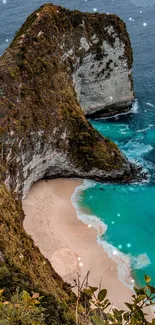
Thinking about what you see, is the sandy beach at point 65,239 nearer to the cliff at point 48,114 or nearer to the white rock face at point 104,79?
the cliff at point 48,114

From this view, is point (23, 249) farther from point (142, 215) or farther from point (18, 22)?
point (18, 22)

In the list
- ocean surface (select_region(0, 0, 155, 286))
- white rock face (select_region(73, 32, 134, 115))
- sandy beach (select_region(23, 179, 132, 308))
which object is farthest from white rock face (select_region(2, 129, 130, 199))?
white rock face (select_region(73, 32, 134, 115))

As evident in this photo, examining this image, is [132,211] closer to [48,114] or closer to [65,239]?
[65,239]

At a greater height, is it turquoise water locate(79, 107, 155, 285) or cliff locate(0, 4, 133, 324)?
cliff locate(0, 4, 133, 324)

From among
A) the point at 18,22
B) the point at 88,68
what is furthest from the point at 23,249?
the point at 18,22

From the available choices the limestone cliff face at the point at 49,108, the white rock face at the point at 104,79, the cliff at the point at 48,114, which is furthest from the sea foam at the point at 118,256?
the white rock face at the point at 104,79

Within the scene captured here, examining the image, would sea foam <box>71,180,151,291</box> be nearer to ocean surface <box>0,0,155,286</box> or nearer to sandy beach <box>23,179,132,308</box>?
ocean surface <box>0,0,155,286</box>
